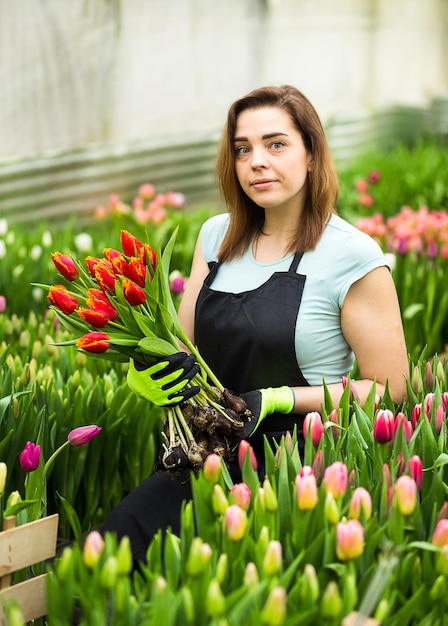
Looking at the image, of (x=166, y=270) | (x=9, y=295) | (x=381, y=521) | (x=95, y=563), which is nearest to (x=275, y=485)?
(x=381, y=521)

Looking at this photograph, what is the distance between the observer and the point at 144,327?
2.03m

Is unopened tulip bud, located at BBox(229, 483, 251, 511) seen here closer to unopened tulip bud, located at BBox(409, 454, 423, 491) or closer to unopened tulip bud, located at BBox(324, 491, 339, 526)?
unopened tulip bud, located at BBox(324, 491, 339, 526)

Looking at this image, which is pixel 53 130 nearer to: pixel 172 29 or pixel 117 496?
pixel 172 29

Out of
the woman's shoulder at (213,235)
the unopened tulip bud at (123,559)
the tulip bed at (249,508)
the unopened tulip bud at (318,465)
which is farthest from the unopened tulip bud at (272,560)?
the woman's shoulder at (213,235)

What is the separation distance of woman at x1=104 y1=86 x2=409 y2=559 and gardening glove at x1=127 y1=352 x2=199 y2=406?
242 mm

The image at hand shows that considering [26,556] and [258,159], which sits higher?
[258,159]

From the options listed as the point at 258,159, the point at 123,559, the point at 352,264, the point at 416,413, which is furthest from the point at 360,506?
the point at 258,159

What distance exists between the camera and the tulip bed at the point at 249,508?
1413mm

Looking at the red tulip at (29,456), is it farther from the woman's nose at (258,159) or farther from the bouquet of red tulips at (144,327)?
the woman's nose at (258,159)

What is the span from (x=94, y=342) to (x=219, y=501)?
48 cm

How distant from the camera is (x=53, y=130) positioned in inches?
259

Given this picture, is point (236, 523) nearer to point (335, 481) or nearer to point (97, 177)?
point (335, 481)

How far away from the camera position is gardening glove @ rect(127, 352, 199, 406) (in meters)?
2.03

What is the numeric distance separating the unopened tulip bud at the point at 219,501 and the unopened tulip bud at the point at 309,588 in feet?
0.80
